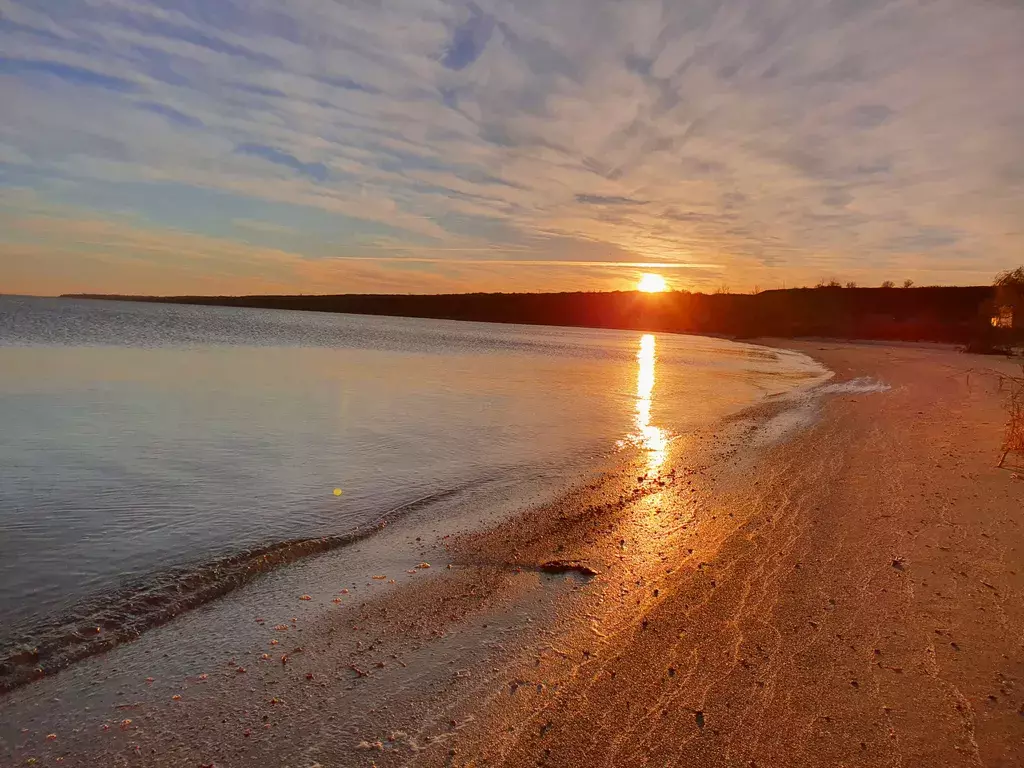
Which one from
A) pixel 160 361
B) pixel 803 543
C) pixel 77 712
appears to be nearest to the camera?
pixel 77 712

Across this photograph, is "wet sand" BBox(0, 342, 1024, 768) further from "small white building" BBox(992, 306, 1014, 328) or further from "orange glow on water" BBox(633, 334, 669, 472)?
"small white building" BBox(992, 306, 1014, 328)

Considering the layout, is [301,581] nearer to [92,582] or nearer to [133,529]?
[92,582]

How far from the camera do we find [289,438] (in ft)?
40.5

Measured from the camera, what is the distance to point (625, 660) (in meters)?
4.24

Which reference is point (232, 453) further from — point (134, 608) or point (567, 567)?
point (567, 567)

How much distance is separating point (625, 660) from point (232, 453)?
8.88m

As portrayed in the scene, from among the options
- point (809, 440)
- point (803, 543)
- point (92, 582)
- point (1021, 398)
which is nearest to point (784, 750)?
point (803, 543)

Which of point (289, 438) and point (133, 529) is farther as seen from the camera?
point (289, 438)

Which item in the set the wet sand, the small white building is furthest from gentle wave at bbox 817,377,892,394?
the small white building

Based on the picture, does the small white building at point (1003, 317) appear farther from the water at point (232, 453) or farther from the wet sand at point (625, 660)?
the wet sand at point (625, 660)

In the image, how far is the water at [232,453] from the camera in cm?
613

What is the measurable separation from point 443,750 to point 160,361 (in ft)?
93.7

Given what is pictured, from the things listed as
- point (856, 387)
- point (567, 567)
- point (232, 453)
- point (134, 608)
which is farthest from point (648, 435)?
point (856, 387)

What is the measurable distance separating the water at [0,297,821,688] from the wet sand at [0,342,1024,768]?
157 cm
